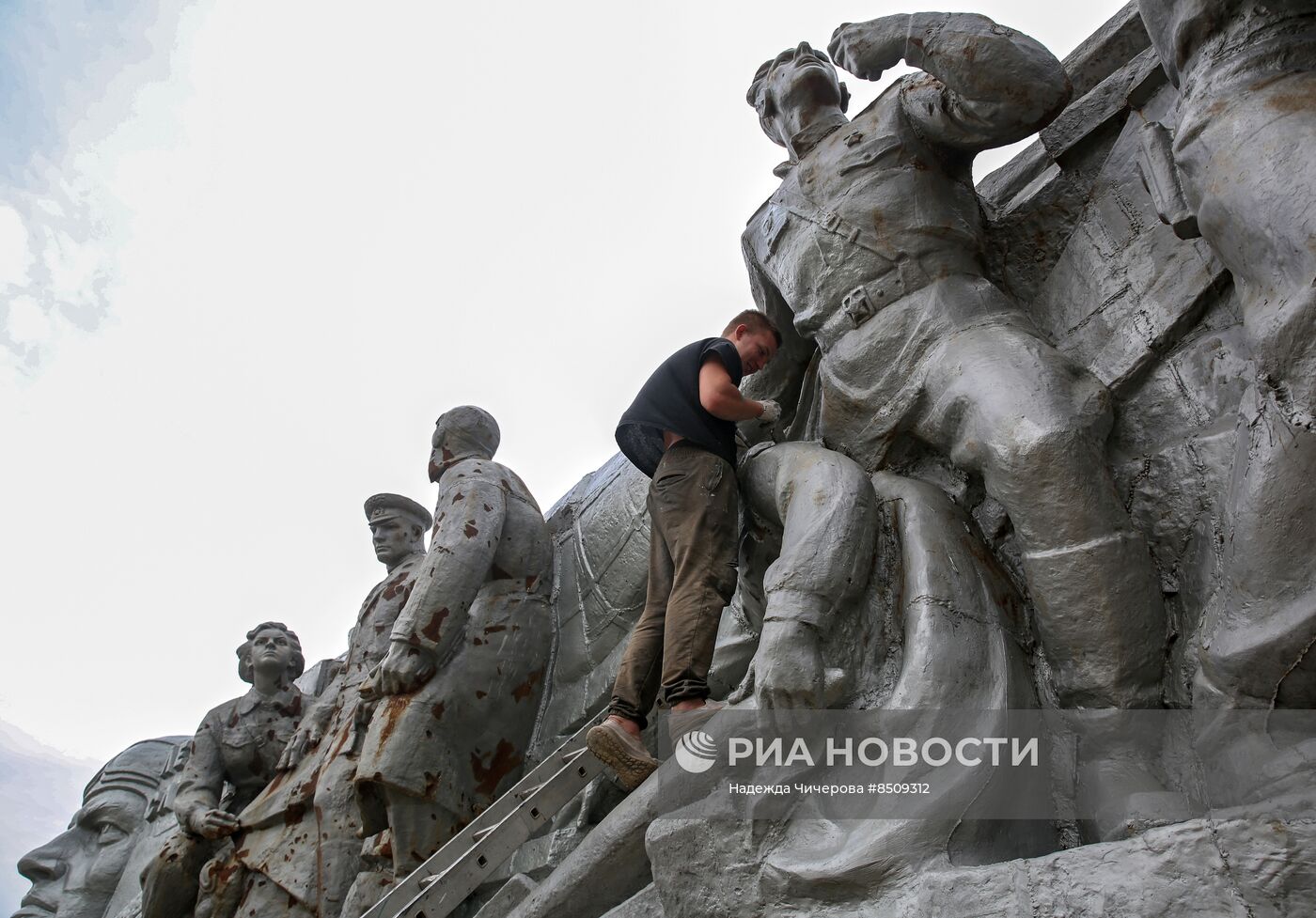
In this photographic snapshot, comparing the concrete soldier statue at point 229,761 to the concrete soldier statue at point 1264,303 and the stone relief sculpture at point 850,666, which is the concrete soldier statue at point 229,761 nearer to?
the stone relief sculpture at point 850,666

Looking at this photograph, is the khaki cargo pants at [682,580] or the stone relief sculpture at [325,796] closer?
the khaki cargo pants at [682,580]

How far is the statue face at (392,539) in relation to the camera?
5.31 metres

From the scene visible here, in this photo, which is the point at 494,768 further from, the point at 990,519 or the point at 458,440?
the point at 990,519

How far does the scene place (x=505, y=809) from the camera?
3180 mm

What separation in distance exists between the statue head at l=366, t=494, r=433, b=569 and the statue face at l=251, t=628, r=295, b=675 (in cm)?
71

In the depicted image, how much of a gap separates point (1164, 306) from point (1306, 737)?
1196mm

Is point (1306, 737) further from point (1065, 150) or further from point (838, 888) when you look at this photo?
point (1065, 150)

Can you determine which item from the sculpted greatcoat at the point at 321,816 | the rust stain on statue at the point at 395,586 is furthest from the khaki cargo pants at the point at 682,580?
the rust stain on statue at the point at 395,586

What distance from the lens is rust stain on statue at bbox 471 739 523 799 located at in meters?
3.99

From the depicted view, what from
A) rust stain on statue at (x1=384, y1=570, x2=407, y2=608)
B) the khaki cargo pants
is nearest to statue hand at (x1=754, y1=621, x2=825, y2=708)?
the khaki cargo pants

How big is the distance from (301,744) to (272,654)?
822 mm

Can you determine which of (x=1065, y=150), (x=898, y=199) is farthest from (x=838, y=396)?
(x=1065, y=150)

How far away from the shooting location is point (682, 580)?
3.06m

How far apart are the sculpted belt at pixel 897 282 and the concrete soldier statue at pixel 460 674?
72.8 inches
